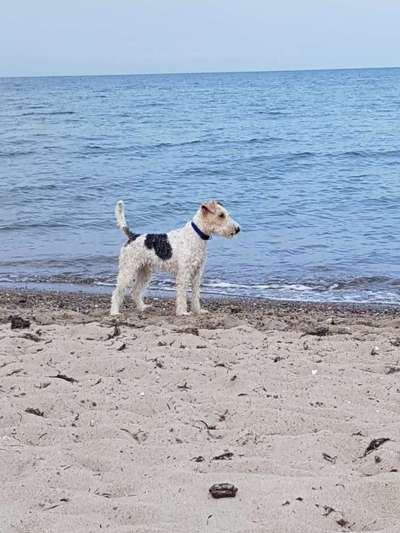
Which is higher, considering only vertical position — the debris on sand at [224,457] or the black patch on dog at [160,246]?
the black patch on dog at [160,246]

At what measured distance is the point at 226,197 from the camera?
17547 mm

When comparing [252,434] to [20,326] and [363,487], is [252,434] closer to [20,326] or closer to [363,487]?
[363,487]

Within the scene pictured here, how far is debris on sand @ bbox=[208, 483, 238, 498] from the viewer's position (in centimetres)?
318

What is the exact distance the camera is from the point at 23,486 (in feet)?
10.8

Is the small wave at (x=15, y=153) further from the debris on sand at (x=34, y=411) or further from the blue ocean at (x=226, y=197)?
the debris on sand at (x=34, y=411)

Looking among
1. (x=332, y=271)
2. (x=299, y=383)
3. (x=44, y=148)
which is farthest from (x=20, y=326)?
(x=44, y=148)

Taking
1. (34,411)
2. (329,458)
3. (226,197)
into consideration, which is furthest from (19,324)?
(226,197)

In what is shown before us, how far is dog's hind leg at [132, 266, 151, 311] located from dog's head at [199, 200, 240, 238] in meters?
0.89

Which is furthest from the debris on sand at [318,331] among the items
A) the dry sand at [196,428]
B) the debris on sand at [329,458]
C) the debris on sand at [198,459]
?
the debris on sand at [198,459]

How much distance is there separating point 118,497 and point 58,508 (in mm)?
263

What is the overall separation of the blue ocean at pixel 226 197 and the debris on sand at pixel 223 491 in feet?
20.7

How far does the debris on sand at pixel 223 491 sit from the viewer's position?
3.18 meters

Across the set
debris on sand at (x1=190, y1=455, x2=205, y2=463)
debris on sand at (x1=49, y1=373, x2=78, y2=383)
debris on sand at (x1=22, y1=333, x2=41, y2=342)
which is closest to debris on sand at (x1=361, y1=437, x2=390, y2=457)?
debris on sand at (x1=190, y1=455, x2=205, y2=463)

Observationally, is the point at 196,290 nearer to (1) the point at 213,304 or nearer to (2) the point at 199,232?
(2) the point at 199,232
